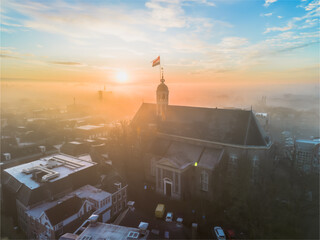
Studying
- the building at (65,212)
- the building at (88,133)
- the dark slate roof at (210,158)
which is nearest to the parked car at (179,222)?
the dark slate roof at (210,158)

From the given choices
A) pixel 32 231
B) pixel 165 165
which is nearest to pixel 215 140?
pixel 165 165

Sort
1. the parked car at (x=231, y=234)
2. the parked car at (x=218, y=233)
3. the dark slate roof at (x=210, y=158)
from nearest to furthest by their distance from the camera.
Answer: the parked car at (x=218, y=233)
the parked car at (x=231, y=234)
the dark slate roof at (x=210, y=158)

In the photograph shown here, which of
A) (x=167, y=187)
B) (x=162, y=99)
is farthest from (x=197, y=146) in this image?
(x=162, y=99)

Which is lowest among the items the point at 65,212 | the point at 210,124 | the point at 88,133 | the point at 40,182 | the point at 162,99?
the point at 65,212

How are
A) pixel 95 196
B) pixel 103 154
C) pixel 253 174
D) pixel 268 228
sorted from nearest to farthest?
pixel 268 228 → pixel 95 196 → pixel 253 174 → pixel 103 154

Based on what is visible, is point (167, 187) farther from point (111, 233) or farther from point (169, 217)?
point (111, 233)

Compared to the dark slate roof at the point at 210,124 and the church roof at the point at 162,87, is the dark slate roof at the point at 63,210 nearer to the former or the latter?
the dark slate roof at the point at 210,124

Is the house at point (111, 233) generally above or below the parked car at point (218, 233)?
above

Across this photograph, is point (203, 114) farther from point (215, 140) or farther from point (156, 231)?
point (156, 231)
